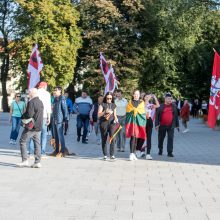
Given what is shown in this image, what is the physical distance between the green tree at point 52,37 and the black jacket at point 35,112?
39744 millimetres

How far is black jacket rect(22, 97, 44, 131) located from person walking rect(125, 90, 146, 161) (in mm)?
2769

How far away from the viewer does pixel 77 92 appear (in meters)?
61.6

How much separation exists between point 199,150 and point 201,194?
858 centimetres

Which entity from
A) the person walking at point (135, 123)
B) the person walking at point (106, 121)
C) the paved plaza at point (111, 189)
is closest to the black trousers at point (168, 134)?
the paved plaza at point (111, 189)

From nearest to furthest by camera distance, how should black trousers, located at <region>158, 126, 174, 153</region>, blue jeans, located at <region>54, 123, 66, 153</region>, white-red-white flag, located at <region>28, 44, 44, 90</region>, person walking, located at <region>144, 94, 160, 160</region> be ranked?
blue jeans, located at <region>54, 123, 66, 153</region>
person walking, located at <region>144, 94, 160, 160</region>
black trousers, located at <region>158, 126, 174, 153</region>
white-red-white flag, located at <region>28, 44, 44, 90</region>

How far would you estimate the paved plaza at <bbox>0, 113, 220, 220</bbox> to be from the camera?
7738 millimetres

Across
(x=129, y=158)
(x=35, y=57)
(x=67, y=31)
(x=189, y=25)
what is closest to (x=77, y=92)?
(x=67, y=31)

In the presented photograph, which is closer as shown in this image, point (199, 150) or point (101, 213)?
point (101, 213)

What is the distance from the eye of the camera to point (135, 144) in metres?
14.8

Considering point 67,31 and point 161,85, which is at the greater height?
point 67,31

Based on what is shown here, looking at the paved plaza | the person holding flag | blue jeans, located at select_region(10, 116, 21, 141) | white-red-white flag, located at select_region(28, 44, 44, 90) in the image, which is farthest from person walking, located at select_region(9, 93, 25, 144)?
the person holding flag

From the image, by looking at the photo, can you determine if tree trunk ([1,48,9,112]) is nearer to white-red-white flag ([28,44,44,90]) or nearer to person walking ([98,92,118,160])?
white-red-white flag ([28,44,44,90])

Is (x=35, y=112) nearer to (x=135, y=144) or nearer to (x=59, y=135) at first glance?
(x=59, y=135)

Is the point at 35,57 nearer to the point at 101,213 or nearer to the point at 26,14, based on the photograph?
the point at 101,213
